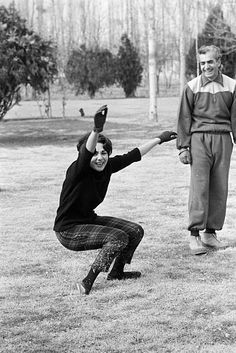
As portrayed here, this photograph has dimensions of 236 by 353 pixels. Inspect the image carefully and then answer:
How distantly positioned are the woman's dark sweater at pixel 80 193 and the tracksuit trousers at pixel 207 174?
1153mm

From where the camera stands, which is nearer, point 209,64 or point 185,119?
point 209,64

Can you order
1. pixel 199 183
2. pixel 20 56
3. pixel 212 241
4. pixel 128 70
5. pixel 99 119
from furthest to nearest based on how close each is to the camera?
pixel 128 70
pixel 20 56
pixel 212 241
pixel 199 183
pixel 99 119

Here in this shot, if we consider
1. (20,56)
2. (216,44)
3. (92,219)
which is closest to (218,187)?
(92,219)

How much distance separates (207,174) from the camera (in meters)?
5.92

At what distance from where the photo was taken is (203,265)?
216 inches

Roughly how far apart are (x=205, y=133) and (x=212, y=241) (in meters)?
0.98

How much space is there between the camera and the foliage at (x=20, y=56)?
1592 centimetres

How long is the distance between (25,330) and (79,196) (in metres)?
1.19

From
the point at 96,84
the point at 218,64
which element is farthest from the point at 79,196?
the point at 96,84

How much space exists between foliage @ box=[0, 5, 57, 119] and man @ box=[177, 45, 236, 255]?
10543mm

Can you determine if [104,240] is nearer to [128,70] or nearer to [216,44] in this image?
[216,44]

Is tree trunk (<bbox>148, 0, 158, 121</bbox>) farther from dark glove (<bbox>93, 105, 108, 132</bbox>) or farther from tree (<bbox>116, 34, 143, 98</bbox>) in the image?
tree (<bbox>116, 34, 143, 98</bbox>)

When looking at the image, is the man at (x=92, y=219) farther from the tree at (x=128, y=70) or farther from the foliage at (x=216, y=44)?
the tree at (x=128, y=70)

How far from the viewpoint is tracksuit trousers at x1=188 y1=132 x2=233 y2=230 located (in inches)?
232
